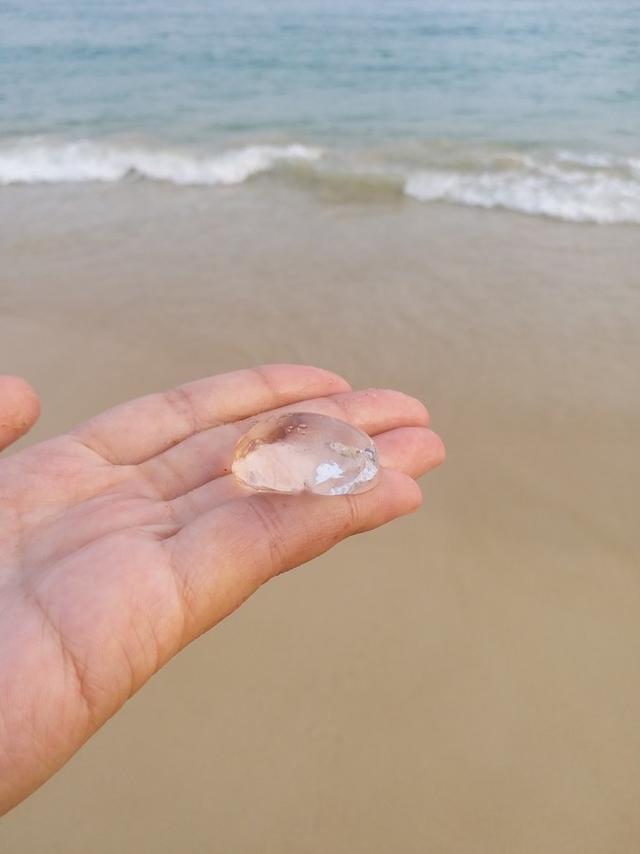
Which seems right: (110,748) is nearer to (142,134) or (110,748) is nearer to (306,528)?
(306,528)

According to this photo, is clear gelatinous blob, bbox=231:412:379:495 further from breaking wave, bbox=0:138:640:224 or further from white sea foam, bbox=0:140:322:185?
white sea foam, bbox=0:140:322:185

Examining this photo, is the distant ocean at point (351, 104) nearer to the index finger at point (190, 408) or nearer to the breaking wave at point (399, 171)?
the breaking wave at point (399, 171)

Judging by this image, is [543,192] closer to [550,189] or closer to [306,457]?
[550,189]

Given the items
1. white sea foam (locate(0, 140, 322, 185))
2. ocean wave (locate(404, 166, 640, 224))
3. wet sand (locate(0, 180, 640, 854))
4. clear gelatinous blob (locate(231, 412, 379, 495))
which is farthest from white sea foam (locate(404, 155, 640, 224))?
clear gelatinous blob (locate(231, 412, 379, 495))

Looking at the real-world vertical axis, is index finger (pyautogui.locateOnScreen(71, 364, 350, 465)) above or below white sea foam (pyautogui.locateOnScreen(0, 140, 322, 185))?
below

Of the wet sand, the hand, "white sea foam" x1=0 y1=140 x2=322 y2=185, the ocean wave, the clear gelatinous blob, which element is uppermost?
"white sea foam" x1=0 y1=140 x2=322 y2=185

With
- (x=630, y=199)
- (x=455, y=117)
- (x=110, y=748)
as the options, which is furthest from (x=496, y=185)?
(x=110, y=748)
